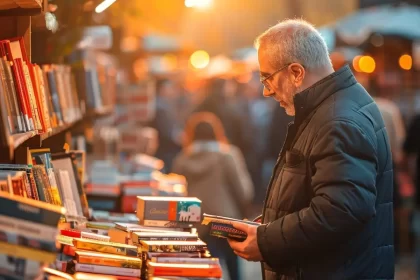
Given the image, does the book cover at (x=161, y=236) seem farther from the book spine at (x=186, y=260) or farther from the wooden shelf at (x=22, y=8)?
the wooden shelf at (x=22, y=8)

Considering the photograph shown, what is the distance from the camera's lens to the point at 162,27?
11.5 metres

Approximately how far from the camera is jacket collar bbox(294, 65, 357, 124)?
3.98m

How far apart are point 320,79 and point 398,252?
283 inches

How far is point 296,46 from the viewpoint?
397 centimetres

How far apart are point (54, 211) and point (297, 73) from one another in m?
1.69

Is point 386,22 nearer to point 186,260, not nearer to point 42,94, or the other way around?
point 42,94

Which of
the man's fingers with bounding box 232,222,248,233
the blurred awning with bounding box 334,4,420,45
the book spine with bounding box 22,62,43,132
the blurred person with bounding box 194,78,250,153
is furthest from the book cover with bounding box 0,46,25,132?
the blurred awning with bounding box 334,4,420,45

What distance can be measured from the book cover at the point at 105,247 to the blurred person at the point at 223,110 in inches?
293

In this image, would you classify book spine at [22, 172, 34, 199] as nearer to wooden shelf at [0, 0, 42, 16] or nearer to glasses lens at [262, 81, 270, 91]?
wooden shelf at [0, 0, 42, 16]

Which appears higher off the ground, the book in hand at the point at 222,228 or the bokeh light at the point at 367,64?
the bokeh light at the point at 367,64

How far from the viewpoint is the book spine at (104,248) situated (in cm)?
370

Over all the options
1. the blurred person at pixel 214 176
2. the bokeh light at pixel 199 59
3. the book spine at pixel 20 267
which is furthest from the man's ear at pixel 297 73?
the bokeh light at pixel 199 59

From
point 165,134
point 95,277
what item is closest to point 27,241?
point 95,277

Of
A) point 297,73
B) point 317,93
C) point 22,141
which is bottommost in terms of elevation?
point 22,141
